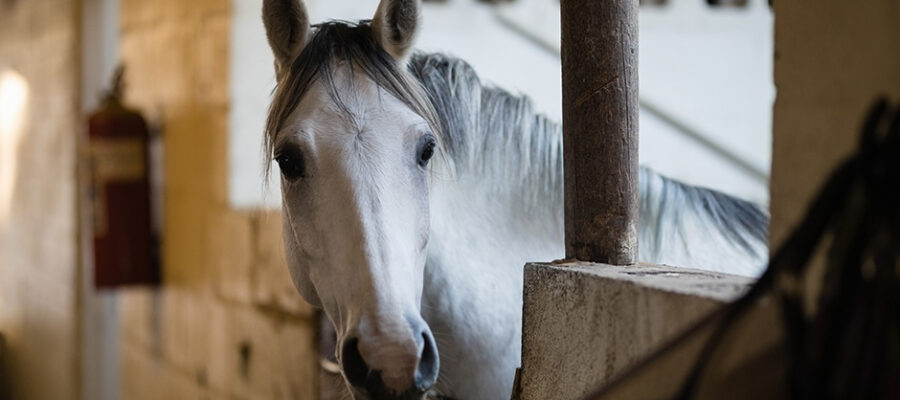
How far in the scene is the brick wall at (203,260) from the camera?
7.54ft

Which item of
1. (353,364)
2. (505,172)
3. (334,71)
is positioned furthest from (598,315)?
(334,71)

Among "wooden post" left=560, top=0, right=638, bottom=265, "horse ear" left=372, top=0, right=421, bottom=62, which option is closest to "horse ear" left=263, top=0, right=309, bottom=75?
"horse ear" left=372, top=0, right=421, bottom=62

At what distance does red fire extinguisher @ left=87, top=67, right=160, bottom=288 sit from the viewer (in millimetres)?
3115

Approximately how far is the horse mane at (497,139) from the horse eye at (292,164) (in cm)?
9

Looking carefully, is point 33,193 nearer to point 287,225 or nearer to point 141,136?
point 141,136

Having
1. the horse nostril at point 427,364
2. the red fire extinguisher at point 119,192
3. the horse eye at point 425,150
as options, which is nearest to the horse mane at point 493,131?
the horse eye at point 425,150

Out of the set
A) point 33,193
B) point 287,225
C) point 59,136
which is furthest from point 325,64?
point 33,193

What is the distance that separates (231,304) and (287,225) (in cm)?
126

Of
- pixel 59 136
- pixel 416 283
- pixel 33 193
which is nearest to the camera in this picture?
pixel 416 283

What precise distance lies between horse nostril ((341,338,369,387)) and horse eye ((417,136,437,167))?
0.34 m

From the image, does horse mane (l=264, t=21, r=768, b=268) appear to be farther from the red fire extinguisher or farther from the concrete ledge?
the red fire extinguisher

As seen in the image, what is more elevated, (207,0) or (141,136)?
(207,0)

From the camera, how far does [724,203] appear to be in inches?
61.2

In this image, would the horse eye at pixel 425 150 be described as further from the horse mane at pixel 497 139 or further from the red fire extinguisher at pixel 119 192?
the red fire extinguisher at pixel 119 192
